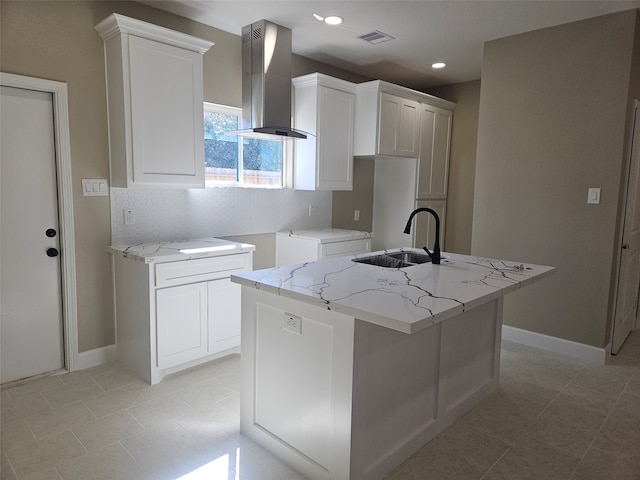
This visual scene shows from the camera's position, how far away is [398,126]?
4.69m

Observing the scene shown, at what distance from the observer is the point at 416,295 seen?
6.16 feet

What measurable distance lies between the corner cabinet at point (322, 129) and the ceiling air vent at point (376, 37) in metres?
0.51

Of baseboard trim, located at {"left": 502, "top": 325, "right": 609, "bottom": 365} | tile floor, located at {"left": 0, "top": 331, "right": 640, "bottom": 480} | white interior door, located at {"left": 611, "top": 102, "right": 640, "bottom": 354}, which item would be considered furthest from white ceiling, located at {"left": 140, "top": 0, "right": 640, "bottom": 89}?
tile floor, located at {"left": 0, "top": 331, "right": 640, "bottom": 480}

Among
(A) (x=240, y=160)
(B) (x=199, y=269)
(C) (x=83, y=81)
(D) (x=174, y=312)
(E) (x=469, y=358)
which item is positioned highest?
(C) (x=83, y=81)

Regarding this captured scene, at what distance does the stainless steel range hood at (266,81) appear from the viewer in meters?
3.57

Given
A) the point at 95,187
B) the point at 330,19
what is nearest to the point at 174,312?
the point at 95,187

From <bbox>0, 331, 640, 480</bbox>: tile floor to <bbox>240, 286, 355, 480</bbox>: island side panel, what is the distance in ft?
0.47

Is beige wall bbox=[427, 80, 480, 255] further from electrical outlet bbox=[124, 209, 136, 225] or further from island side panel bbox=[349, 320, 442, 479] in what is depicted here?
electrical outlet bbox=[124, 209, 136, 225]

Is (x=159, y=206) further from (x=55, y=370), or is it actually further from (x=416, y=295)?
(x=416, y=295)

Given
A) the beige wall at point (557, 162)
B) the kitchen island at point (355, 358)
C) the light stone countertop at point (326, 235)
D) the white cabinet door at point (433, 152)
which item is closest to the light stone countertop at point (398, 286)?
the kitchen island at point (355, 358)

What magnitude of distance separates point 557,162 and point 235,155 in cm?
278

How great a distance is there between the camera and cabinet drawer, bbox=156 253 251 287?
2.93 m

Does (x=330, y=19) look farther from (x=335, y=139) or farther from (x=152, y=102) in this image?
(x=152, y=102)

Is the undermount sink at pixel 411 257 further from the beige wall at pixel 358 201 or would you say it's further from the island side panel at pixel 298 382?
the beige wall at pixel 358 201
